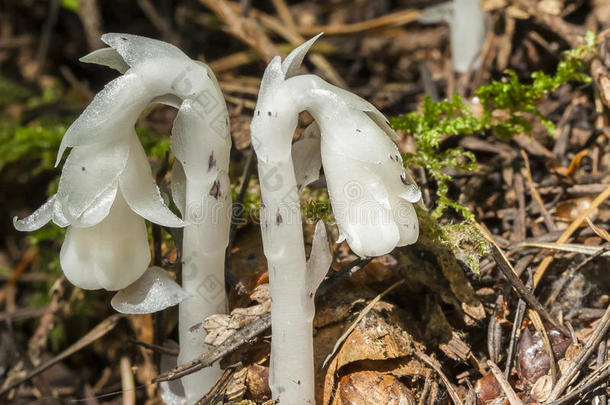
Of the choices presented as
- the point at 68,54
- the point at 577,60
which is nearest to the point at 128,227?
the point at 577,60

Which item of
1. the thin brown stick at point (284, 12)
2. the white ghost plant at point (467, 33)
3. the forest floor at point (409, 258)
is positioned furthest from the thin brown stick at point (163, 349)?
the thin brown stick at point (284, 12)

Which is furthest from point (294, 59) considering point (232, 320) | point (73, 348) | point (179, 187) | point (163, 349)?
point (73, 348)

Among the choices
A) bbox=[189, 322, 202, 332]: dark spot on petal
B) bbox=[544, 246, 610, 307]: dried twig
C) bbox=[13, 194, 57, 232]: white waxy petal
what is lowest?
bbox=[189, 322, 202, 332]: dark spot on petal

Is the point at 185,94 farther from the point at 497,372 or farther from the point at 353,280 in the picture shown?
the point at 497,372

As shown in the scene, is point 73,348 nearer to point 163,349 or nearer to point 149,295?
point 163,349

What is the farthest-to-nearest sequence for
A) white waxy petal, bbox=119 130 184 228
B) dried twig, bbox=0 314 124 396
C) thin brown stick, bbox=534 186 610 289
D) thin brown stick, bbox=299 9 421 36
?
1. thin brown stick, bbox=299 9 421 36
2. dried twig, bbox=0 314 124 396
3. thin brown stick, bbox=534 186 610 289
4. white waxy petal, bbox=119 130 184 228

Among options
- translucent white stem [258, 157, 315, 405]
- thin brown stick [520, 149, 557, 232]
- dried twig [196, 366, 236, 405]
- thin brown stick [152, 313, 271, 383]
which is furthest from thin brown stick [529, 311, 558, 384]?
dried twig [196, 366, 236, 405]

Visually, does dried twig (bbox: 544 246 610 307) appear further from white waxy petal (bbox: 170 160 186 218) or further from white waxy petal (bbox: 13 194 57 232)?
white waxy petal (bbox: 13 194 57 232)
